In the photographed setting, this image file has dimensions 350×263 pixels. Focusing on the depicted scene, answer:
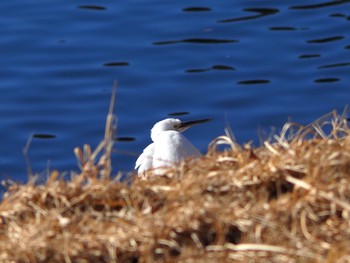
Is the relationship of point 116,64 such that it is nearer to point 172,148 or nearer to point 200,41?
point 200,41

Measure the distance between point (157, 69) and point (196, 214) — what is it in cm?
907

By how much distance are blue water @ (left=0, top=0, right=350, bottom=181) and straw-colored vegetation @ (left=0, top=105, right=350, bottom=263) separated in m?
6.34

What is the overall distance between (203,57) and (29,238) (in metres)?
9.31

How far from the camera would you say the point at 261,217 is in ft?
14.9

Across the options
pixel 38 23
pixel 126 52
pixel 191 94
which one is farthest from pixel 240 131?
pixel 38 23

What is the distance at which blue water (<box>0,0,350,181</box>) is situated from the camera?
12438 mm

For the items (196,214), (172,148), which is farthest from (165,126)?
(196,214)

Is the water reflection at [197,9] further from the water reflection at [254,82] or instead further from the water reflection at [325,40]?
the water reflection at [254,82]

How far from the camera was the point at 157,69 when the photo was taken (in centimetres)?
1358

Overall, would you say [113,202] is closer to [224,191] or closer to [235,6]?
[224,191]

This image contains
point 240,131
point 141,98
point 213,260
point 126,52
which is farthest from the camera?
point 126,52

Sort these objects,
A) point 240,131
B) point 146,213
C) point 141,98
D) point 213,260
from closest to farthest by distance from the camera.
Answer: point 213,260
point 146,213
point 240,131
point 141,98

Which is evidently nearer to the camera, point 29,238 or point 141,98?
point 29,238

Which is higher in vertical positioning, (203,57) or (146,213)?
(146,213)
